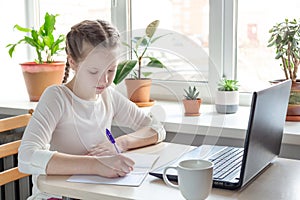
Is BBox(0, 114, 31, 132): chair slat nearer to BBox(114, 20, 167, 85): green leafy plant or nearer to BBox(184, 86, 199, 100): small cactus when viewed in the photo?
BBox(114, 20, 167, 85): green leafy plant

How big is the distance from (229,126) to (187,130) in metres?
0.17

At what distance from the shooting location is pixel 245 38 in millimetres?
2211

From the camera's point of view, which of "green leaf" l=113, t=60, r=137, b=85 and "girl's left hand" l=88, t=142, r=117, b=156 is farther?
"green leaf" l=113, t=60, r=137, b=85

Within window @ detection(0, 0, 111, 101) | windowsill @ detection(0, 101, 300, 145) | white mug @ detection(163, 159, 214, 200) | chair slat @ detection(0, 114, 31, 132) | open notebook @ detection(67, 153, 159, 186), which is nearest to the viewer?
white mug @ detection(163, 159, 214, 200)

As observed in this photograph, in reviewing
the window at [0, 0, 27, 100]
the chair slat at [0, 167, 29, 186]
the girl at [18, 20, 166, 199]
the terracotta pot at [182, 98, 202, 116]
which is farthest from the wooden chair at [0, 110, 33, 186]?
the window at [0, 0, 27, 100]

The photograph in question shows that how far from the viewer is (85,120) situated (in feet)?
5.47

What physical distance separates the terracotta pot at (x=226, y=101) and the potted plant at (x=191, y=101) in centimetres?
13

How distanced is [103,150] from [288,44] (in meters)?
0.86

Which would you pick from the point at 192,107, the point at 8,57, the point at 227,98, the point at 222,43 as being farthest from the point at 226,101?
the point at 8,57

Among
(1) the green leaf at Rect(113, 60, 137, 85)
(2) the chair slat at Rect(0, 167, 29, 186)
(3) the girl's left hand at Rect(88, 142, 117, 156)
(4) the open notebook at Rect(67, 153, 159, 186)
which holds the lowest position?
(2) the chair slat at Rect(0, 167, 29, 186)

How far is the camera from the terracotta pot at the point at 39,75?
7.98ft

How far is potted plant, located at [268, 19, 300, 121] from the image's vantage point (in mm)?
1901

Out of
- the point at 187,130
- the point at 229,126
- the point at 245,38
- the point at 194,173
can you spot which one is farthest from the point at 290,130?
the point at 194,173

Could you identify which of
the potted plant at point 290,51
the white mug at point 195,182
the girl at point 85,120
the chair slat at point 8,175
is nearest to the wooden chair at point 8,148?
the chair slat at point 8,175
